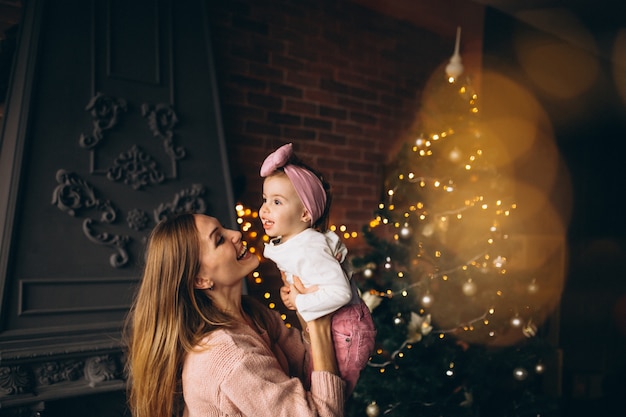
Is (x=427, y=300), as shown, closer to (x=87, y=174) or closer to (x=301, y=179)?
(x=301, y=179)

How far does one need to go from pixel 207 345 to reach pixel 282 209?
1.42ft

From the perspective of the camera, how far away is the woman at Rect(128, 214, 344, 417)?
1.25m

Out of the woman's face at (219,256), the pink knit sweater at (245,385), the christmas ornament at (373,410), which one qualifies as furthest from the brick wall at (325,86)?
the pink knit sweater at (245,385)

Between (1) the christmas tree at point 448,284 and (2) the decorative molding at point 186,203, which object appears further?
(1) the christmas tree at point 448,284

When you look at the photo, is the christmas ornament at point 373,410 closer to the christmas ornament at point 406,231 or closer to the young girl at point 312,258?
the christmas ornament at point 406,231

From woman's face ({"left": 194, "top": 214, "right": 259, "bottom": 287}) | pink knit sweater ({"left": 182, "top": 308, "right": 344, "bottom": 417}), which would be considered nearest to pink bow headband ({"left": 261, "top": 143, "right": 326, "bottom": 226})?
woman's face ({"left": 194, "top": 214, "right": 259, "bottom": 287})

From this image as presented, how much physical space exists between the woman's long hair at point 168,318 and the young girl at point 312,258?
237mm

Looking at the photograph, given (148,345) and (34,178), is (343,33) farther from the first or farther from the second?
(148,345)

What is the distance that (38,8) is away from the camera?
2.09 m

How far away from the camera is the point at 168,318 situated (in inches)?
54.7

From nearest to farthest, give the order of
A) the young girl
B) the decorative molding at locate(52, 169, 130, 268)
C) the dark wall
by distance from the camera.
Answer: the young girl, the decorative molding at locate(52, 169, 130, 268), the dark wall

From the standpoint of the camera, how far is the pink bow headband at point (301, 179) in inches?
57.1

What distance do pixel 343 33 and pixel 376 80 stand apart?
42 centimetres

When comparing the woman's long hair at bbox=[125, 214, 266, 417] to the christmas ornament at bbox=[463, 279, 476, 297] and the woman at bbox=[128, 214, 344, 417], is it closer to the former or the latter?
the woman at bbox=[128, 214, 344, 417]
